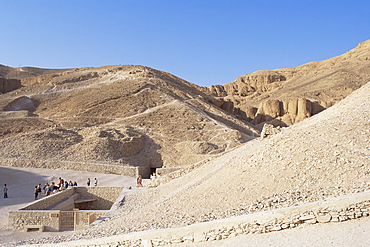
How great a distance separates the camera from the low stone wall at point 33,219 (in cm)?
1053

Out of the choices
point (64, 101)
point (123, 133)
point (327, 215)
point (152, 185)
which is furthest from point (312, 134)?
point (64, 101)

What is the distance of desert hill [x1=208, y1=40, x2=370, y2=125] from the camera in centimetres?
4512

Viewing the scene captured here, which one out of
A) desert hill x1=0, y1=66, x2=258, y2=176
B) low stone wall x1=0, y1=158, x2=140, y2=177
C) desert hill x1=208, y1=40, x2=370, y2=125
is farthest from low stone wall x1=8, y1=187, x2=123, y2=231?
desert hill x1=208, y1=40, x2=370, y2=125

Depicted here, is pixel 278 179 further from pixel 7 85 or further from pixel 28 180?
pixel 7 85

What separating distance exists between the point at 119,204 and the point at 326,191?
6.55m

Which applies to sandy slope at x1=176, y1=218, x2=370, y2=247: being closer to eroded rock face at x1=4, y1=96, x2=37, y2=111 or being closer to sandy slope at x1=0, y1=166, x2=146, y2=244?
sandy slope at x1=0, y1=166, x2=146, y2=244

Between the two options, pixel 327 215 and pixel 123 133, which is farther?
pixel 123 133

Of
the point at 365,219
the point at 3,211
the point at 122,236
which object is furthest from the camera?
the point at 3,211

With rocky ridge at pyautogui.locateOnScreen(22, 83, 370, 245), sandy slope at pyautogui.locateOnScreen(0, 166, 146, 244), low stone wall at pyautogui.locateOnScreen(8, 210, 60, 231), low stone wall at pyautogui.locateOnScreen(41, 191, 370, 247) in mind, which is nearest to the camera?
low stone wall at pyautogui.locateOnScreen(41, 191, 370, 247)

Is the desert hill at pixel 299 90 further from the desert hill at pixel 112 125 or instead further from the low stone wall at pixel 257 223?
the low stone wall at pixel 257 223

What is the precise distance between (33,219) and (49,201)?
1839mm

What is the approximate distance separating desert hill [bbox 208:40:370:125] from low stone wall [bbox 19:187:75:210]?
32918 millimetres

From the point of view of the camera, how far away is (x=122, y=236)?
6535 mm

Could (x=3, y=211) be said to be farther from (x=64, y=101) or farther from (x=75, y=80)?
(x=75, y=80)
